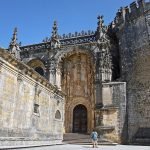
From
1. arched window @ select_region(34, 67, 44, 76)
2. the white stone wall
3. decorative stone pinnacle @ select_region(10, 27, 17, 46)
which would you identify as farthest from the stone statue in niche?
the white stone wall

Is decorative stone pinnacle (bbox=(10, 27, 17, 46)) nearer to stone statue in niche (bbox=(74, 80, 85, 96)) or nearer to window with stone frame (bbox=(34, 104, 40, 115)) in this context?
stone statue in niche (bbox=(74, 80, 85, 96))

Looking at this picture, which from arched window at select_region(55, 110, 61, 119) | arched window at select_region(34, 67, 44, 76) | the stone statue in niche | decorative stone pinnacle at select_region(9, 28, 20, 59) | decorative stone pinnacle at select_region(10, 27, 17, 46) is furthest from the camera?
decorative stone pinnacle at select_region(10, 27, 17, 46)

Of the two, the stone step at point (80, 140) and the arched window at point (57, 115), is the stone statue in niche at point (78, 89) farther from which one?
the arched window at point (57, 115)

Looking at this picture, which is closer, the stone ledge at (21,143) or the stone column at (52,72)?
the stone ledge at (21,143)

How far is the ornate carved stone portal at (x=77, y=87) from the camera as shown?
22.7 m

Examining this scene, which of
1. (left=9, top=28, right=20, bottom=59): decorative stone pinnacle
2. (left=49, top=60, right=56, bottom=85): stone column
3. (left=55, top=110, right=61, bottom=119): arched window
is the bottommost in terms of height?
(left=55, top=110, right=61, bottom=119): arched window

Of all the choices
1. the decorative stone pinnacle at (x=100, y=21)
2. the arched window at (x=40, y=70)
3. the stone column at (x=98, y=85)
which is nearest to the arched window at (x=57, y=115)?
the stone column at (x=98, y=85)

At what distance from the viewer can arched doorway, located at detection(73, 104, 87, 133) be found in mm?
22531

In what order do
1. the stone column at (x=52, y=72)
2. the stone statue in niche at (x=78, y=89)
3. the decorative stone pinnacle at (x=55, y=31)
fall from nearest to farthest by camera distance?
the stone column at (x=52, y=72) < the stone statue in niche at (x=78, y=89) < the decorative stone pinnacle at (x=55, y=31)

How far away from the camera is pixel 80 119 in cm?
2297

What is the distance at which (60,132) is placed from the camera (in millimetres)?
16000

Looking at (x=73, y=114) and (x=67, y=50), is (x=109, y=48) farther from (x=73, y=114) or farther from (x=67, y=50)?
(x=73, y=114)

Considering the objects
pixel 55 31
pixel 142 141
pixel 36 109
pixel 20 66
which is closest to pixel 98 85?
pixel 142 141

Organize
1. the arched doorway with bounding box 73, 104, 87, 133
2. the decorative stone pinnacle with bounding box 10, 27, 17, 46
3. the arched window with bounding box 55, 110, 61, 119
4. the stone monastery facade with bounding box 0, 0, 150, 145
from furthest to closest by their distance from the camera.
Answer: the decorative stone pinnacle with bounding box 10, 27, 17, 46
the arched doorway with bounding box 73, 104, 87, 133
the arched window with bounding box 55, 110, 61, 119
the stone monastery facade with bounding box 0, 0, 150, 145
